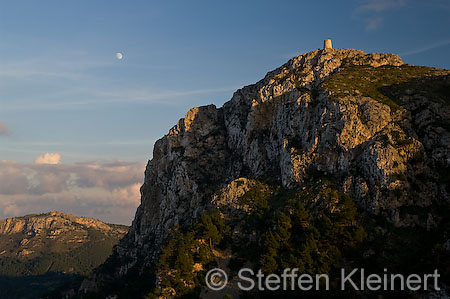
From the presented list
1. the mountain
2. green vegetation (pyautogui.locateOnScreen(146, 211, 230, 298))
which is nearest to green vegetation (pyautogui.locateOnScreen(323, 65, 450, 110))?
the mountain

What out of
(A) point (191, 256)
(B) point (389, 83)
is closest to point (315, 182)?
(A) point (191, 256)

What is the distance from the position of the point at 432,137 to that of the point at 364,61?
61.2 meters

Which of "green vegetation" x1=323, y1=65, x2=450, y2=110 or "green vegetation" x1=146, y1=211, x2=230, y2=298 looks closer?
"green vegetation" x1=146, y1=211, x2=230, y2=298

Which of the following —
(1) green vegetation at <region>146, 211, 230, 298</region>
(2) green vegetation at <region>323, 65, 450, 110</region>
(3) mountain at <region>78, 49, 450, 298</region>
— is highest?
(2) green vegetation at <region>323, 65, 450, 110</region>

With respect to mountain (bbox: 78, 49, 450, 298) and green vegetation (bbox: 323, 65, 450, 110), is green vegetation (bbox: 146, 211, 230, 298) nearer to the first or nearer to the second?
mountain (bbox: 78, 49, 450, 298)

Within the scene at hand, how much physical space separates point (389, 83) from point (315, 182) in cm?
4800

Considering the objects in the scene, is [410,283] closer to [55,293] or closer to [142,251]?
[142,251]

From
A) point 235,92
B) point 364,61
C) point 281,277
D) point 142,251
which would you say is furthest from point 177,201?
point 364,61

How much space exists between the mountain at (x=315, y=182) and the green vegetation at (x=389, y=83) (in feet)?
1.38

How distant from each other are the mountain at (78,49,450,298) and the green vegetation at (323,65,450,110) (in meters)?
0.42

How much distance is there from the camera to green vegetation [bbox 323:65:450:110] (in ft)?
383

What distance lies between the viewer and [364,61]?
152500 mm

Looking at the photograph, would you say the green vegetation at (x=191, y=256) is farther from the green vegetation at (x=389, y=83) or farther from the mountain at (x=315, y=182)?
the green vegetation at (x=389, y=83)

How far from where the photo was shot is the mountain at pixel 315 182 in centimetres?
8494
